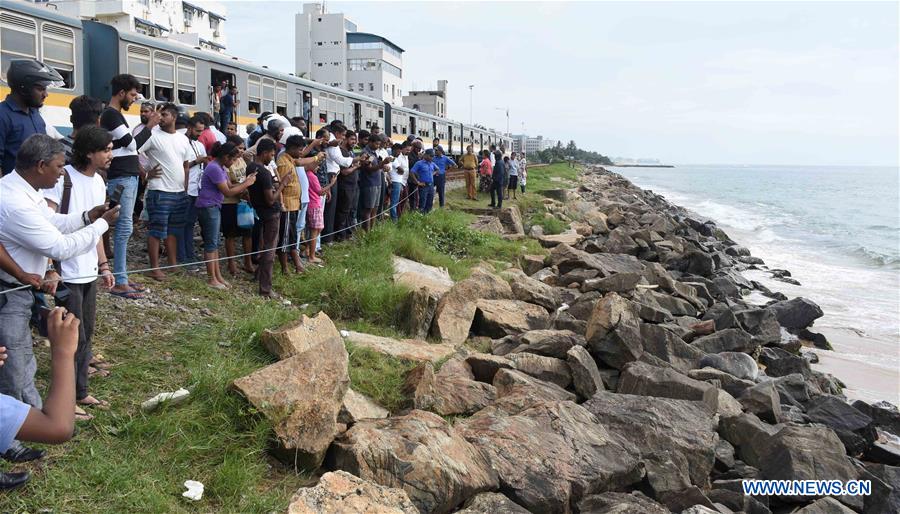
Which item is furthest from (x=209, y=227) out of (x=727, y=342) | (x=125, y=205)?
(x=727, y=342)

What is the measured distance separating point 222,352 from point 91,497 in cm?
180

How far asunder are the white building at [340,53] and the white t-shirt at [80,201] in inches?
2217

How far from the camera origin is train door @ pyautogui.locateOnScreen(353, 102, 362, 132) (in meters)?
20.2

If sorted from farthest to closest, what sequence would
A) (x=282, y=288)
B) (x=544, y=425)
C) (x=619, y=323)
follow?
(x=282, y=288)
(x=619, y=323)
(x=544, y=425)

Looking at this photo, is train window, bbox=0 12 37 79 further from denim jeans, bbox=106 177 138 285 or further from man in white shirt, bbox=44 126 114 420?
man in white shirt, bbox=44 126 114 420

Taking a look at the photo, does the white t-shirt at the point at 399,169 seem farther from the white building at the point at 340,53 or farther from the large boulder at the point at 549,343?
the white building at the point at 340,53

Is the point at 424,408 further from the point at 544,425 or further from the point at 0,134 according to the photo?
the point at 0,134

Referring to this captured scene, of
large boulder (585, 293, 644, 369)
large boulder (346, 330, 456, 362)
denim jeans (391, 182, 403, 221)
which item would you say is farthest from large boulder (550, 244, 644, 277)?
large boulder (346, 330, 456, 362)

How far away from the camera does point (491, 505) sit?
3.71 metres

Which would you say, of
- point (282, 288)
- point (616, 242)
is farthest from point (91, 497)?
point (616, 242)

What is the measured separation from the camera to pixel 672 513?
13.9 feet

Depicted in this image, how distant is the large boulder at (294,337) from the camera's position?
4.89 metres

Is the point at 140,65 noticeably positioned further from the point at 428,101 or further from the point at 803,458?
the point at 428,101

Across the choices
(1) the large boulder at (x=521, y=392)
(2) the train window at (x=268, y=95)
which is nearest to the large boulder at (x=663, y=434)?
(1) the large boulder at (x=521, y=392)
